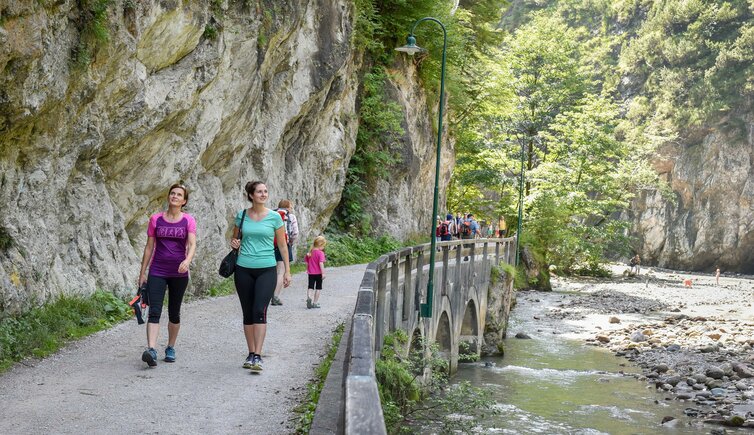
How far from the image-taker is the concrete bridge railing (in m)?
3.05

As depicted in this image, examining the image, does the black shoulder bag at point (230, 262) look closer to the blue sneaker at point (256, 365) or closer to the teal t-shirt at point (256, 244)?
the teal t-shirt at point (256, 244)

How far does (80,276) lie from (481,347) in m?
14.6

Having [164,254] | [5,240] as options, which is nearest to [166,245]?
[164,254]

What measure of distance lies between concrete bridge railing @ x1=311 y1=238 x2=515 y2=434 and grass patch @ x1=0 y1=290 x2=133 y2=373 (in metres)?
3.23

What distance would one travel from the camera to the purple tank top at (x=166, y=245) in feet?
24.7

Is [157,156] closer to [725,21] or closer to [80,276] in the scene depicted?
[80,276]

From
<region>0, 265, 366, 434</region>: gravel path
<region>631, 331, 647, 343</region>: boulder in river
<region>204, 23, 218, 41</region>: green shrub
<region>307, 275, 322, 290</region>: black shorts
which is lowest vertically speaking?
<region>631, 331, 647, 343</region>: boulder in river

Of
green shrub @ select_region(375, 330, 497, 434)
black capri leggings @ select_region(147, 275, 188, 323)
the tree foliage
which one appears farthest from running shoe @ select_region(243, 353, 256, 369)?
the tree foliage

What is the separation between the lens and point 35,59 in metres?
8.28

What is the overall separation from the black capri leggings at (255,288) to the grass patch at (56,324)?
2.36 metres

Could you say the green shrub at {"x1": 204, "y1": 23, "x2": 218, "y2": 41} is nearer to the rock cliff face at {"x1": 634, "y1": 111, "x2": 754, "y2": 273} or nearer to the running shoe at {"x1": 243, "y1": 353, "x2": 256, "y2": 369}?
the running shoe at {"x1": 243, "y1": 353, "x2": 256, "y2": 369}

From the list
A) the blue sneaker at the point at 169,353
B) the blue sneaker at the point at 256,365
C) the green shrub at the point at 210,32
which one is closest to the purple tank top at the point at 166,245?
the blue sneaker at the point at 169,353

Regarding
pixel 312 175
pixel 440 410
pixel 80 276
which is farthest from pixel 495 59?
pixel 80 276

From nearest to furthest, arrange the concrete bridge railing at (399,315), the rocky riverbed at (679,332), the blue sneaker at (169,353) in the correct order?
the concrete bridge railing at (399,315)
the blue sneaker at (169,353)
the rocky riverbed at (679,332)
